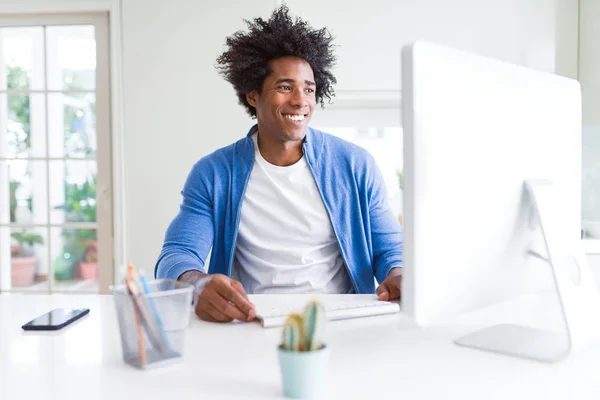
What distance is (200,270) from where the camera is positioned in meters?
1.38

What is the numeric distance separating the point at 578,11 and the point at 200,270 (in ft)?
8.07

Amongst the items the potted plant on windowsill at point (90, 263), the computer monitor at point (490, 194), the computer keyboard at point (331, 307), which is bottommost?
the potted plant on windowsill at point (90, 263)

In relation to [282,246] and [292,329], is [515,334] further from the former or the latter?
[282,246]

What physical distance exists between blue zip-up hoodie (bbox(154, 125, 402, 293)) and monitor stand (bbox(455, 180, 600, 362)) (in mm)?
574

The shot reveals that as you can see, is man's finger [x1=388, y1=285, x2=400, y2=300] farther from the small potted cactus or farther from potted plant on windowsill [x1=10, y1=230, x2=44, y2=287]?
potted plant on windowsill [x1=10, y1=230, x2=44, y2=287]

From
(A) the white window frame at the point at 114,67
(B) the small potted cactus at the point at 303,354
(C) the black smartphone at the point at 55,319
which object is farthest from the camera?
(A) the white window frame at the point at 114,67

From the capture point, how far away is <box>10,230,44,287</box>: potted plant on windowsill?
313cm

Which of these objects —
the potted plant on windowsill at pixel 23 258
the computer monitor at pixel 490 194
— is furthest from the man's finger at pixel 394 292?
the potted plant on windowsill at pixel 23 258

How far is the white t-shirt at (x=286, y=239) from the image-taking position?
1.60 meters

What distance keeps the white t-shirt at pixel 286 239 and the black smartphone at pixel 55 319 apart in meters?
0.54

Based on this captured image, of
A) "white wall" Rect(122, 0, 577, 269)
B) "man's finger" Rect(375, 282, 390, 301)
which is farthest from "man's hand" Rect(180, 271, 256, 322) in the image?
"white wall" Rect(122, 0, 577, 269)

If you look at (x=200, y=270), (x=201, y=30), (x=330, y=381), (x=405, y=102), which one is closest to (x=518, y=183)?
(x=405, y=102)

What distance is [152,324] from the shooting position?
0.86 m

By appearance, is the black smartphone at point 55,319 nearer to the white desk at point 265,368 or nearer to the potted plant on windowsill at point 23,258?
the white desk at point 265,368
